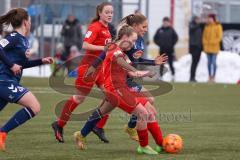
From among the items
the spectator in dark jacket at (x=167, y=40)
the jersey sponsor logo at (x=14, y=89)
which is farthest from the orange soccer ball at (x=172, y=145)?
the spectator in dark jacket at (x=167, y=40)

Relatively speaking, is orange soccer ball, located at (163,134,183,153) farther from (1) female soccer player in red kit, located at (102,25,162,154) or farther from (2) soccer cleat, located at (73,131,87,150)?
(2) soccer cleat, located at (73,131,87,150)

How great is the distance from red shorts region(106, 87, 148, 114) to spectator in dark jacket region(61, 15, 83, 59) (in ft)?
59.6

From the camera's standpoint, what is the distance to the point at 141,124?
10359 millimetres

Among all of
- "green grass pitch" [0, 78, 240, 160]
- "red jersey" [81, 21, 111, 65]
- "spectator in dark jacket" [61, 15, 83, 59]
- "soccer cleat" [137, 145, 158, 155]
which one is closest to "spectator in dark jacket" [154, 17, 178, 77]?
"spectator in dark jacket" [61, 15, 83, 59]

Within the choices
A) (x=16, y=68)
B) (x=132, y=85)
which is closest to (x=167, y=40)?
(x=132, y=85)

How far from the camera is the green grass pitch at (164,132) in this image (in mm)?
10125

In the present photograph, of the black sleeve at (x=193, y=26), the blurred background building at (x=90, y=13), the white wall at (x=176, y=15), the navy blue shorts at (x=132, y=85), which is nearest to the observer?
the navy blue shorts at (x=132, y=85)

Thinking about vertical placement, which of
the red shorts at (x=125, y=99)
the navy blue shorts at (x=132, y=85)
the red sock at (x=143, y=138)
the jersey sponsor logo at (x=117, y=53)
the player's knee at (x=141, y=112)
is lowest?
the red sock at (x=143, y=138)

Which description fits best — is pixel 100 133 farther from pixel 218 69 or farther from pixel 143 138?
pixel 218 69

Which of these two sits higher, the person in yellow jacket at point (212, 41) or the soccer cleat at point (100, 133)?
the soccer cleat at point (100, 133)

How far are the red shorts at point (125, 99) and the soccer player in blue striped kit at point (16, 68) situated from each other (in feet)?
2.82

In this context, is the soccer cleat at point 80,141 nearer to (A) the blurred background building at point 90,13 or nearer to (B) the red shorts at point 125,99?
(B) the red shorts at point 125,99

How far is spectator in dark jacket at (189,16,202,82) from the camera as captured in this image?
27969 mm

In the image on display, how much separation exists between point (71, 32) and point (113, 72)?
1838 cm
